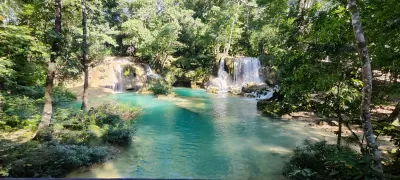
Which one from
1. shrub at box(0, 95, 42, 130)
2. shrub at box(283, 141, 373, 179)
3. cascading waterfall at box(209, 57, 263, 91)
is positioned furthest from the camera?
cascading waterfall at box(209, 57, 263, 91)

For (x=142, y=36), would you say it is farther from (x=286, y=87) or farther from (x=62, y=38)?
(x=286, y=87)

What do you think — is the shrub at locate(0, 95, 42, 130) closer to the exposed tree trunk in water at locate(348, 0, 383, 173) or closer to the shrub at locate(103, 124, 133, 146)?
the shrub at locate(103, 124, 133, 146)

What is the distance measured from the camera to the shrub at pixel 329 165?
3.82 m

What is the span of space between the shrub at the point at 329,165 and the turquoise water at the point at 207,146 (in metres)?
0.79

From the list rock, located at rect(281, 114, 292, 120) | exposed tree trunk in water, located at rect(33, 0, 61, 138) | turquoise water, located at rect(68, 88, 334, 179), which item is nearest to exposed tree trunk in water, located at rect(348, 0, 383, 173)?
turquoise water, located at rect(68, 88, 334, 179)

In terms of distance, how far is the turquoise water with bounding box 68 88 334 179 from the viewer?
22.1 feet

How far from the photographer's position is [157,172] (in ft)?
22.0

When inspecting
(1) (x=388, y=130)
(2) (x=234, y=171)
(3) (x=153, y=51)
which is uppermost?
(3) (x=153, y=51)

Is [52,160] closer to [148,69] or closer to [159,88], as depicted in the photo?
[159,88]

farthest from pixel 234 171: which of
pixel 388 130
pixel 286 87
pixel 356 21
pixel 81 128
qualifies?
pixel 81 128

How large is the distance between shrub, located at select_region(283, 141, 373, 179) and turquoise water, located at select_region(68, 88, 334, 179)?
2.58 ft

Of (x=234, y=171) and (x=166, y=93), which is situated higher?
(x=166, y=93)

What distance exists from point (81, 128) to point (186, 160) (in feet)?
14.0

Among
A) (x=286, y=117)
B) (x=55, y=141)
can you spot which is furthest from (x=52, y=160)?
(x=286, y=117)
